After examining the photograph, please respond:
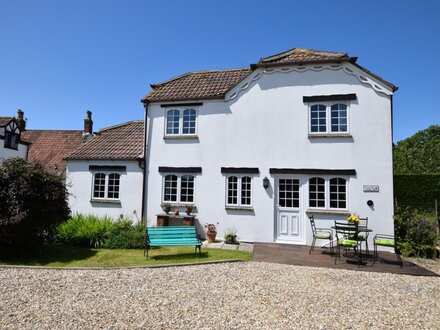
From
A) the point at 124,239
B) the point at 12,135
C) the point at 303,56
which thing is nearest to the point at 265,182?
the point at 303,56

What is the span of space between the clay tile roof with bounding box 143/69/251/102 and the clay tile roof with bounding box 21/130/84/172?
48.0 feet

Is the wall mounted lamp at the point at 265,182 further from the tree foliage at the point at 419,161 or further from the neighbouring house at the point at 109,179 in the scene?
the tree foliage at the point at 419,161

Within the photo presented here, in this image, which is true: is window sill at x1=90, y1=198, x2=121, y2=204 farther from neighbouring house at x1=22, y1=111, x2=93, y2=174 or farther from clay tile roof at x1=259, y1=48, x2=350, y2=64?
neighbouring house at x1=22, y1=111, x2=93, y2=174

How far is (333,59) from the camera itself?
11.2 meters

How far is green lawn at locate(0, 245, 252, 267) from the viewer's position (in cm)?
807

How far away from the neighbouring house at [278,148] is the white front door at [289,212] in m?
0.04

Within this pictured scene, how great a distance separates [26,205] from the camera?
8375mm

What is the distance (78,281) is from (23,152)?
24.8 metres

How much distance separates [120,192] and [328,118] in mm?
10493

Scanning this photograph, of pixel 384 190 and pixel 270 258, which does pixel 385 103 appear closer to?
pixel 384 190

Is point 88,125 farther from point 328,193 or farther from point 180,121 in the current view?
point 328,193

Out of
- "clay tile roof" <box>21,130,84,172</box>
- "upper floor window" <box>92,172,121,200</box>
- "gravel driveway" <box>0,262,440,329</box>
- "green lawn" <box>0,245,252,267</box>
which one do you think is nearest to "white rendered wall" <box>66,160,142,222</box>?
"upper floor window" <box>92,172,121,200</box>

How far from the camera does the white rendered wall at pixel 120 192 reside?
1314cm

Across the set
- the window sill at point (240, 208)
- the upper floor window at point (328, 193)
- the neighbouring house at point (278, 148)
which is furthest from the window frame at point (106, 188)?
the upper floor window at point (328, 193)
